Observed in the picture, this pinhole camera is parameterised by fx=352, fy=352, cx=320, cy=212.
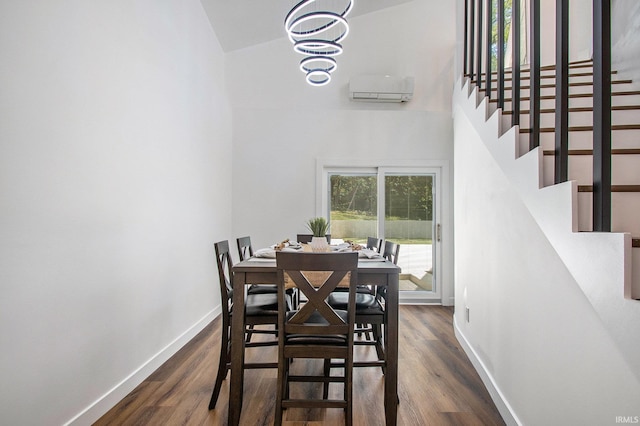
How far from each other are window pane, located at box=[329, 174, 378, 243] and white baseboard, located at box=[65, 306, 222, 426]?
7.54 feet

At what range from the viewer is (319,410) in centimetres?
219

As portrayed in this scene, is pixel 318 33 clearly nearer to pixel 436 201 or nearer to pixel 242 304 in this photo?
pixel 242 304

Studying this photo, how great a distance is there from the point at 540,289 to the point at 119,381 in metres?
2.52

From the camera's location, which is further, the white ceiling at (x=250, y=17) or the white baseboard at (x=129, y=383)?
the white ceiling at (x=250, y=17)

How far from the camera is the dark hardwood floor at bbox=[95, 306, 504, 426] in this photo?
2.06 m

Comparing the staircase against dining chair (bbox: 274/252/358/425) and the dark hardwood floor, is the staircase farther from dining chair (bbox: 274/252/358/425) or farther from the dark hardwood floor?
the dark hardwood floor

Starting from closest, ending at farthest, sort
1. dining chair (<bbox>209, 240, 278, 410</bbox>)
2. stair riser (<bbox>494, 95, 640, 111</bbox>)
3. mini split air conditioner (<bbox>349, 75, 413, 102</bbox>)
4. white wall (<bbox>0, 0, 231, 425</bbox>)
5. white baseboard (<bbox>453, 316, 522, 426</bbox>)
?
1. white wall (<bbox>0, 0, 231, 425</bbox>)
2. white baseboard (<bbox>453, 316, 522, 426</bbox>)
3. dining chair (<bbox>209, 240, 278, 410</bbox>)
4. stair riser (<bbox>494, 95, 640, 111</bbox>)
5. mini split air conditioner (<bbox>349, 75, 413, 102</bbox>)

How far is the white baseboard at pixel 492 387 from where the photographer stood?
198cm

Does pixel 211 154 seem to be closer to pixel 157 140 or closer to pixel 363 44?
pixel 157 140

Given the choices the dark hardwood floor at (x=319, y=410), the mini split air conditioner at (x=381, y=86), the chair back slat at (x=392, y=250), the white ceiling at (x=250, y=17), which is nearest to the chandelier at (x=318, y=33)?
the white ceiling at (x=250, y=17)

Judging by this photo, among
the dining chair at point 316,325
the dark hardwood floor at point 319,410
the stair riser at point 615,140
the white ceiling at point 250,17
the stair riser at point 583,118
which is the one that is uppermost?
the white ceiling at point 250,17

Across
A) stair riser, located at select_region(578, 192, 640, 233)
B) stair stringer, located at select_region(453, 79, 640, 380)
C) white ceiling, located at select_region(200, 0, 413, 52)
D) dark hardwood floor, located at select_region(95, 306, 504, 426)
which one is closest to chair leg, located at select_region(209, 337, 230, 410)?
dark hardwood floor, located at select_region(95, 306, 504, 426)

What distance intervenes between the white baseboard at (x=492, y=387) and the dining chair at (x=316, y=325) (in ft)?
3.10

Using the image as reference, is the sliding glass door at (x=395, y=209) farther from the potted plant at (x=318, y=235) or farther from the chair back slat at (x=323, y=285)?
the chair back slat at (x=323, y=285)
